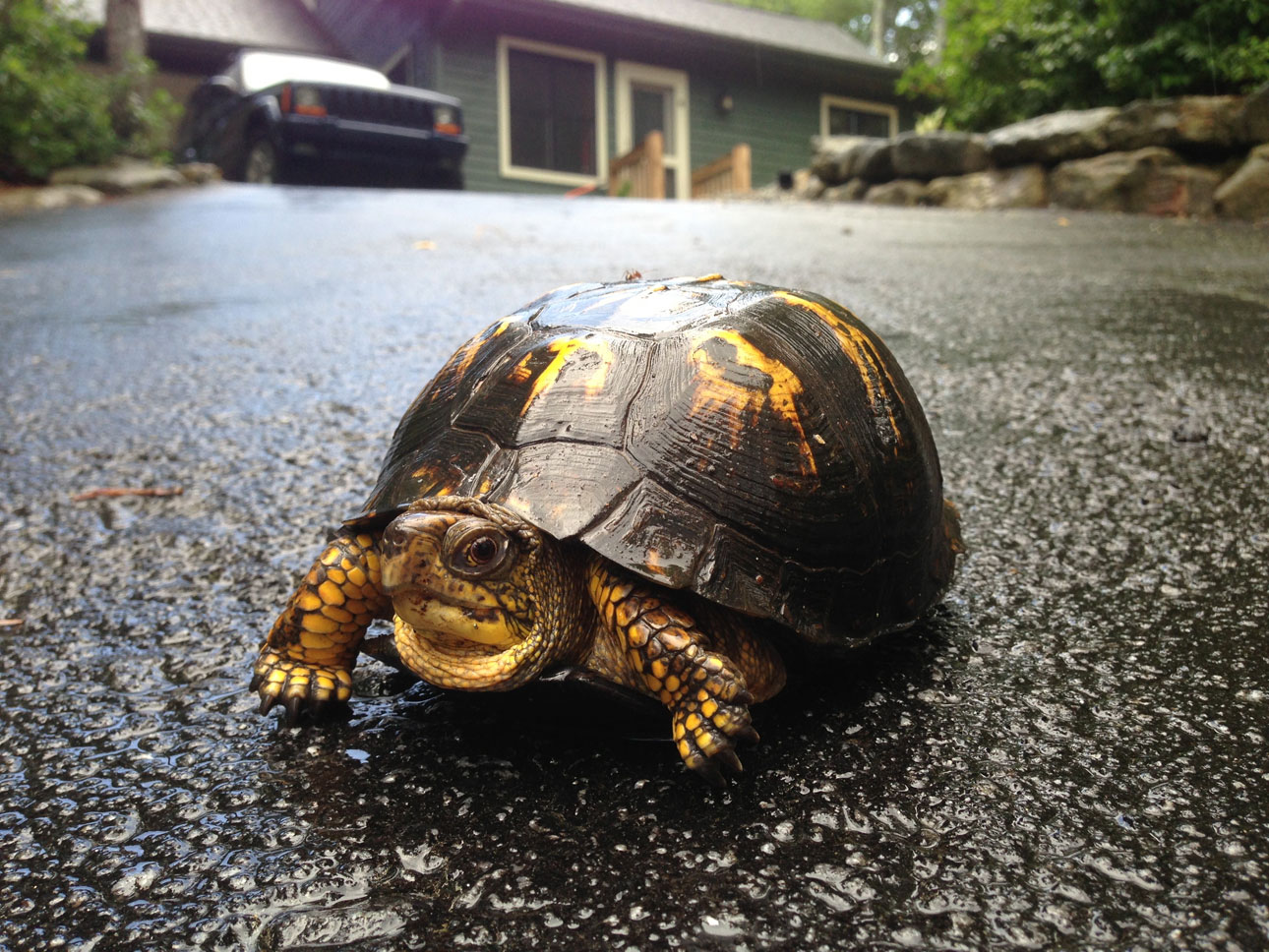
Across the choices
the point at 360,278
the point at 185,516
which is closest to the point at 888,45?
the point at 360,278

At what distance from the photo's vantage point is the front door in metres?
21.8

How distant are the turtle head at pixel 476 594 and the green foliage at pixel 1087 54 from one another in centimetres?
998

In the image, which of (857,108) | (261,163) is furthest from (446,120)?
(857,108)

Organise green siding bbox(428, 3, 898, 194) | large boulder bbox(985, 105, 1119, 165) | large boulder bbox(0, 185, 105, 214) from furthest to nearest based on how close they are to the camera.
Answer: green siding bbox(428, 3, 898, 194) → large boulder bbox(0, 185, 105, 214) → large boulder bbox(985, 105, 1119, 165)

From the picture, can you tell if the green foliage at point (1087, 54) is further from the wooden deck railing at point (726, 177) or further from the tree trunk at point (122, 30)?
the tree trunk at point (122, 30)

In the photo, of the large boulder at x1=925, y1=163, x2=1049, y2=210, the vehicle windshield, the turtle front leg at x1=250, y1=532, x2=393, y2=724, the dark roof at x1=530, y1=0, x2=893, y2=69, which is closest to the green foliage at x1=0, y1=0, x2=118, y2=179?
the vehicle windshield

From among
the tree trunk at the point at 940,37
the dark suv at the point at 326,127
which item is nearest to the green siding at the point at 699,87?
the tree trunk at the point at 940,37

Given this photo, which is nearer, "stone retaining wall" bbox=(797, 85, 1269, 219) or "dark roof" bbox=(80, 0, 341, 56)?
"stone retaining wall" bbox=(797, 85, 1269, 219)

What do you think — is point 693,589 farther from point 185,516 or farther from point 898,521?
point 185,516

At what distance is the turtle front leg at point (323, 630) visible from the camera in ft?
5.81

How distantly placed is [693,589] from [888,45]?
56176 mm

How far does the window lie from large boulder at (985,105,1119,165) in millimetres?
13479

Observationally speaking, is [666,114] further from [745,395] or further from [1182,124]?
[745,395]

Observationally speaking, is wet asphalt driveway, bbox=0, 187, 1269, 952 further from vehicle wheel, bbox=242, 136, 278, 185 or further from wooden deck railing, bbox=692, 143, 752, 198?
wooden deck railing, bbox=692, 143, 752, 198
